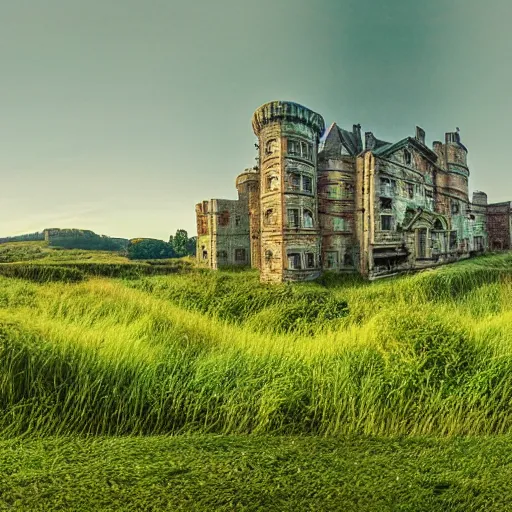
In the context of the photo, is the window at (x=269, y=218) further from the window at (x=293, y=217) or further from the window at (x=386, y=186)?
the window at (x=386, y=186)

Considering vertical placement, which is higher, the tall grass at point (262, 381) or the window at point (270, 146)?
the window at point (270, 146)

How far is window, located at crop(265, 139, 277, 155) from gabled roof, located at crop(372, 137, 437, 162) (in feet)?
21.1

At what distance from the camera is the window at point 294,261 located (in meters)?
17.7

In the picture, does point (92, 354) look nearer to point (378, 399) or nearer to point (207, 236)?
point (378, 399)

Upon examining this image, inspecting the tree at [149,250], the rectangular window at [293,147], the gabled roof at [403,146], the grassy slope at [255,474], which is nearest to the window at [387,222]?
the gabled roof at [403,146]

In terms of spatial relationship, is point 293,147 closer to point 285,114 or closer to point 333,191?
point 285,114

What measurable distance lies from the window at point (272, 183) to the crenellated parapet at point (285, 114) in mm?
3634

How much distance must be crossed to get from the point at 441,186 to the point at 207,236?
70.3 ft

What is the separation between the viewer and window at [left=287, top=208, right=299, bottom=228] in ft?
58.6

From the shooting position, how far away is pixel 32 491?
7.06 ft

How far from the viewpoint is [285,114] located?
58.3 feet

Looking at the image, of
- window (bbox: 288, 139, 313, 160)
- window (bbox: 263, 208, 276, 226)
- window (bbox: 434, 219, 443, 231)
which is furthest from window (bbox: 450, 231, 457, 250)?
window (bbox: 263, 208, 276, 226)

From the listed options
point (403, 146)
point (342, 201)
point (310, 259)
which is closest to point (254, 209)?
point (342, 201)

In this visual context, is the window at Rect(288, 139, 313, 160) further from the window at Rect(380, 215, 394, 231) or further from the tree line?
the tree line
